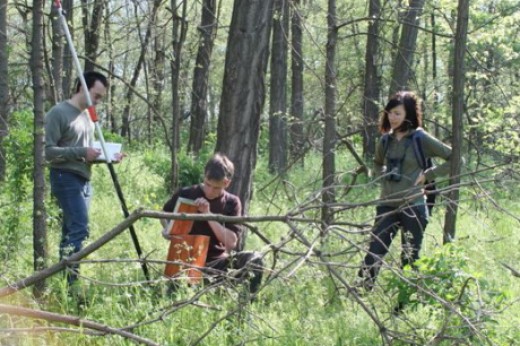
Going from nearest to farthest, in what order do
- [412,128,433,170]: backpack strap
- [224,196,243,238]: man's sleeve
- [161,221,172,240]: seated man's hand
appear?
[161,221,172,240]: seated man's hand, [224,196,243,238]: man's sleeve, [412,128,433,170]: backpack strap

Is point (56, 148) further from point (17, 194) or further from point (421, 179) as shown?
point (421, 179)

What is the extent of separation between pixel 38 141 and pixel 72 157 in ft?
2.07

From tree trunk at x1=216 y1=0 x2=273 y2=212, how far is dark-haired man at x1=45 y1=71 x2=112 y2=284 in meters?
1.07

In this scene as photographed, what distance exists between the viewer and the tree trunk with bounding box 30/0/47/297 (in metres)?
4.71

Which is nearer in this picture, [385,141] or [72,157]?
[72,157]

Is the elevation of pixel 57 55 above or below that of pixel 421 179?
above

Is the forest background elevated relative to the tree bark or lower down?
lower down

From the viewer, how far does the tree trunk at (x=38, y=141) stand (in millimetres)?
4707


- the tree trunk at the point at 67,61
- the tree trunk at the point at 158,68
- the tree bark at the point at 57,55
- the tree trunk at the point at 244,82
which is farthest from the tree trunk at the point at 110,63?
the tree trunk at the point at 244,82

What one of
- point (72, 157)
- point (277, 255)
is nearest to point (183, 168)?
point (72, 157)

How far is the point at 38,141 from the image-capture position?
4.79m

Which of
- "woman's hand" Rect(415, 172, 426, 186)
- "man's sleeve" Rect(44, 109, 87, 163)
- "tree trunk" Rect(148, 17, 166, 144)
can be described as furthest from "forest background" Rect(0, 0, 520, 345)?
"tree trunk" Rect(148, 17, 166, 144)

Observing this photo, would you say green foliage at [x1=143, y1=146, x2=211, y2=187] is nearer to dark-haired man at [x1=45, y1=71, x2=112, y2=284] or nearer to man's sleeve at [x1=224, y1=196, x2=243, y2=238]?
dark-haired man at [x1=45, y1=71, x2=112, y2=284]

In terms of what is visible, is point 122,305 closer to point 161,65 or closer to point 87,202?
point 87,202
